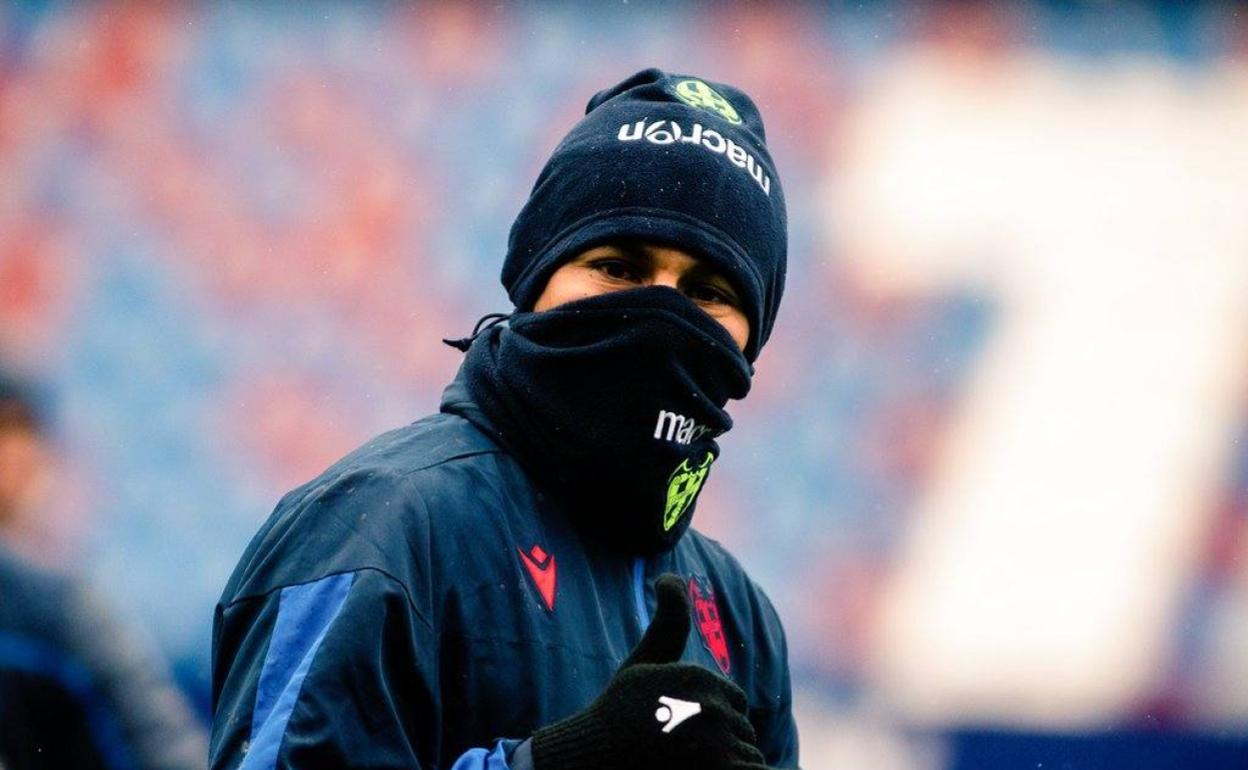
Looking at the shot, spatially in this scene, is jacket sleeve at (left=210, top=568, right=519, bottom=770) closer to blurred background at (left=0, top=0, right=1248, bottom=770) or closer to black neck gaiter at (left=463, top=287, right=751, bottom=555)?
black neck gaiter at (left=463, top=287, right=751, bottom=555)

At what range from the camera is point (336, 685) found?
4.35ft

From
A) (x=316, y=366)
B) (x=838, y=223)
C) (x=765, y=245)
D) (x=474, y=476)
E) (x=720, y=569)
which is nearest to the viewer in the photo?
(x=474, y=476)

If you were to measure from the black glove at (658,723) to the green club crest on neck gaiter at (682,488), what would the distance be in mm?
334

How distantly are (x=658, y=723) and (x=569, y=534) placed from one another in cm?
35

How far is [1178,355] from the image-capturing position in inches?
177

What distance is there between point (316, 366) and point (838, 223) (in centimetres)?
143

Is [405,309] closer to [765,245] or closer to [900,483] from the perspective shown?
[900,483]

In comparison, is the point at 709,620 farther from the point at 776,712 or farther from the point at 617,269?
the point at 617,269

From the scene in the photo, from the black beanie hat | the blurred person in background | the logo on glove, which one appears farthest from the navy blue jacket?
the blurred person in background

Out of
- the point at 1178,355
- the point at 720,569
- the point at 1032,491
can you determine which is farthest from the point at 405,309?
the point at 720,569

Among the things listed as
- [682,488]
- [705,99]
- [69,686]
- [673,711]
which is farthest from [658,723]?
[69,686]

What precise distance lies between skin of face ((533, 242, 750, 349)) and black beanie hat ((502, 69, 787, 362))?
0.01 m

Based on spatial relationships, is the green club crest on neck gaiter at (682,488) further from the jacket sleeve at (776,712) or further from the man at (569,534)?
the jacket sleeve at (776,712)

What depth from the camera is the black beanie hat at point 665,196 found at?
174 centimetres
